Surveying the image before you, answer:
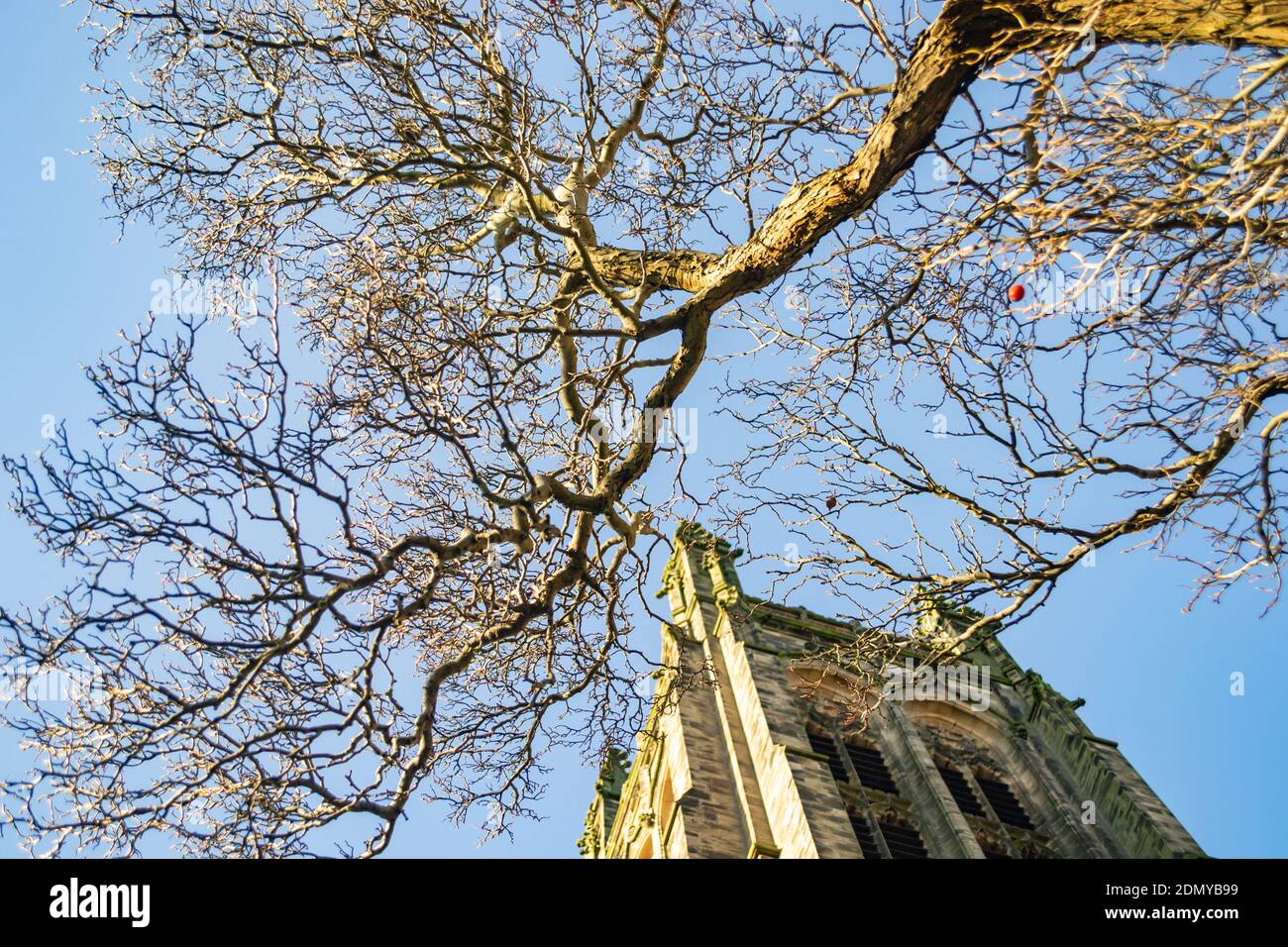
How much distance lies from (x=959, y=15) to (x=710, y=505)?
4.41 m

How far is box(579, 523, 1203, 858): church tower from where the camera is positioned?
1880 centimetres

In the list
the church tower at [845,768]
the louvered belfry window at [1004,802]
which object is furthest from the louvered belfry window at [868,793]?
the louvered belfry window at [1004,802]

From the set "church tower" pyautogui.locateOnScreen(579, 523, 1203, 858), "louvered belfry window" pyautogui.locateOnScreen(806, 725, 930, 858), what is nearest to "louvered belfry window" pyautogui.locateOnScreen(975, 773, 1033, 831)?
"church tower" pyautogui.locateOnScreen(579, 523, 1203, 858)

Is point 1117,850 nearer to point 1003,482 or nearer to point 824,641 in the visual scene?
point 824,641

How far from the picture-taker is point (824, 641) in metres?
25.0

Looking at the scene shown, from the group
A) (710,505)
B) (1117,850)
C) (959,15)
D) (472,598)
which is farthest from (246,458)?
(1117,850)

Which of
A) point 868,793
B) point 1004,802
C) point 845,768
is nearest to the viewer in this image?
point 868,793

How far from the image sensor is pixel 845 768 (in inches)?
843

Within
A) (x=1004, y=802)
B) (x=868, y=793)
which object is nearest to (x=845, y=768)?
(x=868, y=793)

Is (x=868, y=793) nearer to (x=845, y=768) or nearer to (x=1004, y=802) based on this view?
(x=845, y=768)

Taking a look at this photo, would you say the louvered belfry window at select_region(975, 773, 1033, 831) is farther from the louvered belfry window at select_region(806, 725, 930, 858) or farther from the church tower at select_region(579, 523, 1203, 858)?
the louvered belfry window at select_region(806, 725, 930, 858)

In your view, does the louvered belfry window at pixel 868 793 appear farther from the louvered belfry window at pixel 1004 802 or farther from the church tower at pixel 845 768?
the louvered belfry window at pixel 1004 802

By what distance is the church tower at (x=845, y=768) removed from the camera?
61.7 feet

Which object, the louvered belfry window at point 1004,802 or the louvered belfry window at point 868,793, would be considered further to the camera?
the louvered belfry window at point 1004,802
